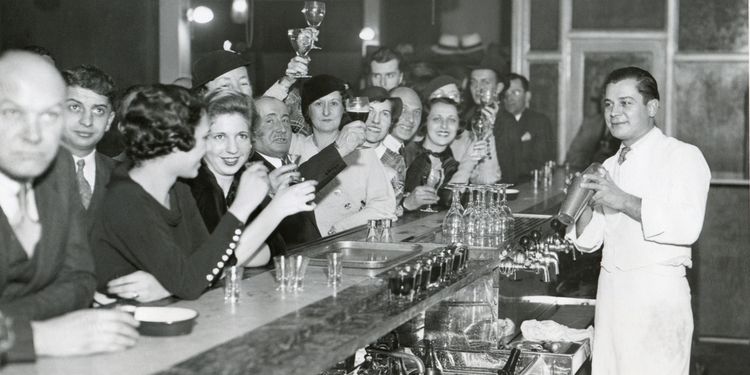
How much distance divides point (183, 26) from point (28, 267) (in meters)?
7.18

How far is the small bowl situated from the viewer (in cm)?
231

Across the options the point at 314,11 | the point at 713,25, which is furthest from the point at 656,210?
the point at 713,25

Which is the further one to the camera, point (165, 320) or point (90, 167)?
point (90, 167)

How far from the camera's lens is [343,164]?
425 cm

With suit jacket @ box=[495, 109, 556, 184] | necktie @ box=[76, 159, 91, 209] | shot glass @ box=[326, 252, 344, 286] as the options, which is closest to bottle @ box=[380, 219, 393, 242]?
shot glass @ box=[326, 252, 344, 286]

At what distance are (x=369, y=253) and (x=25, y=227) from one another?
64.3 inches

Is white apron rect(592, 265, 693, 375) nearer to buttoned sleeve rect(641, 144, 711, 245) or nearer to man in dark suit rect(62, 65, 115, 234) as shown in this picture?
buttoned sleeve rect(641, 144, 711, 245)

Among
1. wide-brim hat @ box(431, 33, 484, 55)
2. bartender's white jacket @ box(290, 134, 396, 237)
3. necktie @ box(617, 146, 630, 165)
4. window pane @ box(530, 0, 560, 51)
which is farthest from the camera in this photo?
wide-brim hat @ box(431, 33, 484, 55)

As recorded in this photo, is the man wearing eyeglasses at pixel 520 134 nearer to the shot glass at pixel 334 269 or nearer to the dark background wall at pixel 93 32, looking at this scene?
the dark background wall at pixel 93 32

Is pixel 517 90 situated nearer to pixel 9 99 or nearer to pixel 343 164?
pixel 343 164

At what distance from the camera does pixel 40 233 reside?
2.25m

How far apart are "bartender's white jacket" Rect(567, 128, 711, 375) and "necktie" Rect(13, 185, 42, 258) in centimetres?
247

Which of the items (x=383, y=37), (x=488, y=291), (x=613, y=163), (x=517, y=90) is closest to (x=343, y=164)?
(x=488, y=291)

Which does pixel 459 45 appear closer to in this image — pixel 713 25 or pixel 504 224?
pixel 713 25
